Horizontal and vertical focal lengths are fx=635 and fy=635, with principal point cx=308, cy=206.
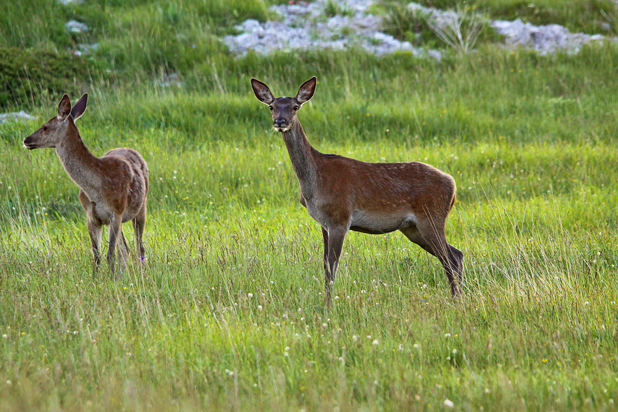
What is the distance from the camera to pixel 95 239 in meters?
6.64

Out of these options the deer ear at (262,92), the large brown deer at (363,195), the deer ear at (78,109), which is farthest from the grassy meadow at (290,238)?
the deer ear at (262,92)

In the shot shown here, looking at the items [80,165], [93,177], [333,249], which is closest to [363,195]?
[333,249]

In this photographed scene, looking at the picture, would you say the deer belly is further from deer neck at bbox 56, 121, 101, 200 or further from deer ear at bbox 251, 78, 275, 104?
deer neck at bbox 56, 121, 101, 200

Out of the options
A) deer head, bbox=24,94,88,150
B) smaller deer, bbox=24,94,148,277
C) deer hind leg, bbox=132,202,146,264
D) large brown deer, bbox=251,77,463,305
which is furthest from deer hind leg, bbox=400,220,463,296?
deer head, bbox=24,94,88,150

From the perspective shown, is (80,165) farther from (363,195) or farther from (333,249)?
(363,195)

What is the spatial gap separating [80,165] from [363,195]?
9.73 feet

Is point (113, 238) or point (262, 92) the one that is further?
point (113, 238)

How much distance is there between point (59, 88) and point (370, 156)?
21.3ft

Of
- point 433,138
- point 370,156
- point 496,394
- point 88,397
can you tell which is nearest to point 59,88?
point 370,156

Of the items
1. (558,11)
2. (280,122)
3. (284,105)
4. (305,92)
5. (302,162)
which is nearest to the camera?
(280,122)

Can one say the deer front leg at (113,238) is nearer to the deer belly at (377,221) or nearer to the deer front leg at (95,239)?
the deer front leg at (95,239)

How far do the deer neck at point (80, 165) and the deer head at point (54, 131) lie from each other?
0.21 ft

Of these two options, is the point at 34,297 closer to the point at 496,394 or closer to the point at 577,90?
the point at 496,394

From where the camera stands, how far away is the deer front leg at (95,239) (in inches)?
257
